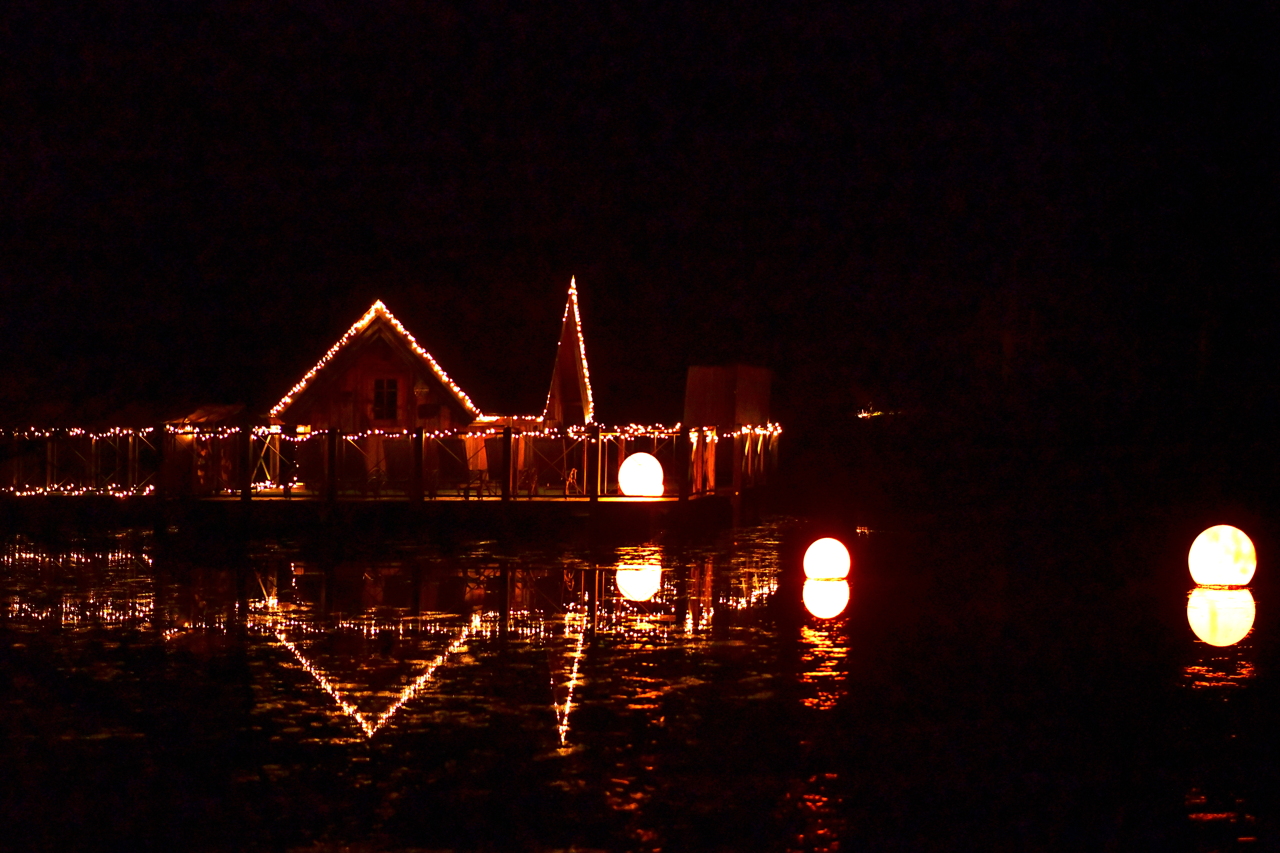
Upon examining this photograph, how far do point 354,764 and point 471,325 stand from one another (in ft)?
94.2

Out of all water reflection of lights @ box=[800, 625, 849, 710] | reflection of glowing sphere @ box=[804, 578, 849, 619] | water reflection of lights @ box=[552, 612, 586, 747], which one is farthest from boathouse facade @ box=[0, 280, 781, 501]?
water reflection of lights @ box=[800, 625, 849, 710]

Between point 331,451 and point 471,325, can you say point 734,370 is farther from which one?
point 331,451

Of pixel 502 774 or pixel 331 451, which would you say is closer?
pixel 502 774

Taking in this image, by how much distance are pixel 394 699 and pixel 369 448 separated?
23486mm

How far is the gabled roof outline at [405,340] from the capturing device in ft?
112

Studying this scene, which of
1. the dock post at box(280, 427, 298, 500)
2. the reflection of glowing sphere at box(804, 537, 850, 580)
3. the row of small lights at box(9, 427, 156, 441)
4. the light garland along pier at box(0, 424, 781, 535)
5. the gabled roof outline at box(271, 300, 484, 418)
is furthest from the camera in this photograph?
the dock post at box(280, 427, 298, 500)

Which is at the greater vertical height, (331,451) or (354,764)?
(331,451)

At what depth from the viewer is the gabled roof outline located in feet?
112

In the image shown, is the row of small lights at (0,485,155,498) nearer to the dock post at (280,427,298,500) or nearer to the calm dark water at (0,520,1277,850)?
the dock post at (280,427,298,500)

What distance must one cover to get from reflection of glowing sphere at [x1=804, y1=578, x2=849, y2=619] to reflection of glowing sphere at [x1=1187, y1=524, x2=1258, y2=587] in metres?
4.67

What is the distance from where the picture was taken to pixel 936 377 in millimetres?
56656

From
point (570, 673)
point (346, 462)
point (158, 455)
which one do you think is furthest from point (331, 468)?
point (570, 673)

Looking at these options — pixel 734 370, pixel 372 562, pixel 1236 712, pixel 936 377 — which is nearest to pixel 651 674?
pixel 1236 712

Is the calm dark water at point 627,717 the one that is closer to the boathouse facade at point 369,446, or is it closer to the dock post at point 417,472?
the dock post at point 417,472
